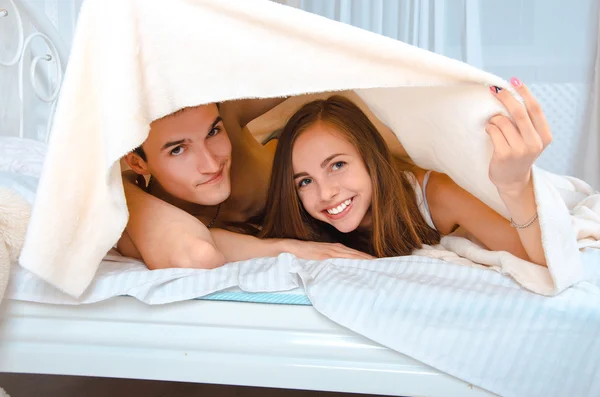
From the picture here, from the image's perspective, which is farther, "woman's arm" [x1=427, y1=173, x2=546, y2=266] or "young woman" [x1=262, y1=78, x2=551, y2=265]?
"young woman" [x1=262, y1=78, x2=551, y2=265]

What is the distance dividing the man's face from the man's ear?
0.01 metres

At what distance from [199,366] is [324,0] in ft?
6.83

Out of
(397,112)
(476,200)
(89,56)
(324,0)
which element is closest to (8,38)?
(324,0)

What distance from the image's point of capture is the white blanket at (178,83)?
102 cm

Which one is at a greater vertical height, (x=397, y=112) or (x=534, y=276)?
(x=397, y=112)

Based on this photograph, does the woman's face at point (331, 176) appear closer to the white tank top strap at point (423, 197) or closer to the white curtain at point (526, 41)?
the white tank top strap at point (423, 197)

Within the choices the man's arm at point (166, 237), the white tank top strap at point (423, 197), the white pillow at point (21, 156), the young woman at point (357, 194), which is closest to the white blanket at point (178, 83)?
the man's arm at point (166, 237)

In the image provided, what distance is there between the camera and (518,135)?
3.26ft

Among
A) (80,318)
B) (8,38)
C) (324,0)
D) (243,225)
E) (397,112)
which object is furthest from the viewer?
(324,0)

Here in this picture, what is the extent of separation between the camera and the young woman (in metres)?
1.38

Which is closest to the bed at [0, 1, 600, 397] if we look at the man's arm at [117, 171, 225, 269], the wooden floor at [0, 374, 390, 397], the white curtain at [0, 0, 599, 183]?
the man's arm at [117, 171, 225, 269]

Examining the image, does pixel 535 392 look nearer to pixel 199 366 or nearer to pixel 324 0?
pixel 199 366

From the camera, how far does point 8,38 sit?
96.8 inches

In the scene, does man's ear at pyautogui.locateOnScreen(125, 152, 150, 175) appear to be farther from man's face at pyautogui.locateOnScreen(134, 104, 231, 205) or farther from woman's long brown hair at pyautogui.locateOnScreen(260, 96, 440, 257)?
woman's long brown hair at pyautogui.locateOnScreen(260, 96, 440, 257)
